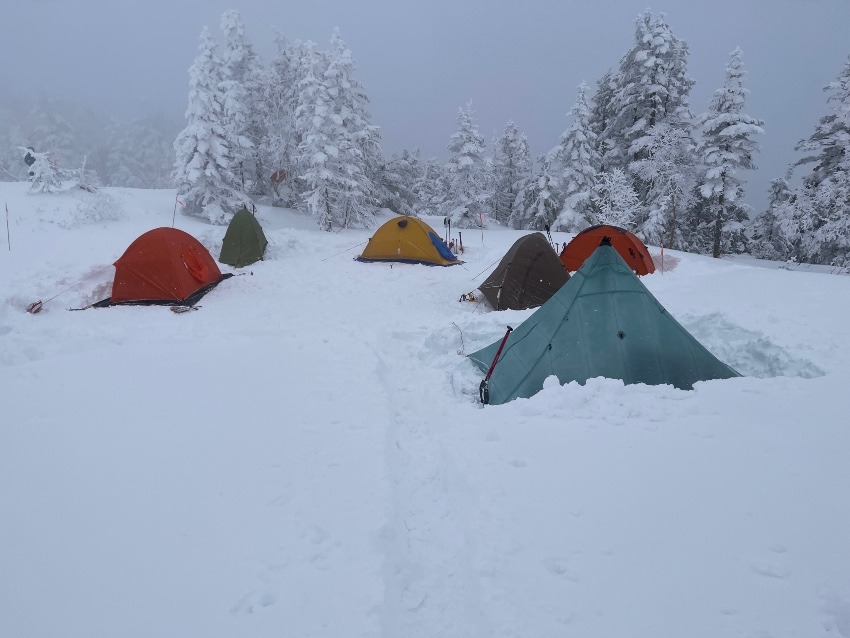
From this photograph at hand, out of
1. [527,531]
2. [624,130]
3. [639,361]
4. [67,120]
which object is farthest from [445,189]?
[67,120]

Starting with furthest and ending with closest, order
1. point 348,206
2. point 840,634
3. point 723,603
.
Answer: point 348,206 → point 723,603 → point 840,634

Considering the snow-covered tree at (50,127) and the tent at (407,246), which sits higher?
the snow-covered tree at (50,127)

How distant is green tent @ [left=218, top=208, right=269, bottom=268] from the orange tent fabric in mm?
3652

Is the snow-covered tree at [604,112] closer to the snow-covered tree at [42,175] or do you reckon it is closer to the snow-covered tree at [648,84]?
the snow-covered tree at [648,84]

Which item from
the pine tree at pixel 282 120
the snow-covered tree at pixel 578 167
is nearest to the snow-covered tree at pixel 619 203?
the snow-covered tree at pixel 578 167

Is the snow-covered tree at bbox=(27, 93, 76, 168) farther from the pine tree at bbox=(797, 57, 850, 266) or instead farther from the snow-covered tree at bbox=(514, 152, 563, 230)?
the pine tree at bbox=(797, 57, 850, 266)

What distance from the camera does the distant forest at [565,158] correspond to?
67.5ft

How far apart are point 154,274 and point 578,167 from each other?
83.9 ft

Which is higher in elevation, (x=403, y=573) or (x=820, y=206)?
(x=820, y=206)

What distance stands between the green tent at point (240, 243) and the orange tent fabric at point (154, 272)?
3652 millimetres

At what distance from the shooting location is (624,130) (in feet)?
88.1

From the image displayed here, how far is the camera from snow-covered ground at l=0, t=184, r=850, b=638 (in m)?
2.51

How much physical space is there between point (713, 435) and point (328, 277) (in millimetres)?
12359

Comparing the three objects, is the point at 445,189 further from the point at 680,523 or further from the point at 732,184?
the point at 680,523
